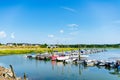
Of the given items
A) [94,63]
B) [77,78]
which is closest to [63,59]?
[94,63]

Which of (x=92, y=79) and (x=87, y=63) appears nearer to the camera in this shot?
(x=92, y=79)

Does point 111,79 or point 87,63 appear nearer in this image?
point 111,79

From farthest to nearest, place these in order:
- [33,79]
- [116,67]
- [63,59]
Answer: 1. [63,59]
2. [116,67]
3. [33,79]

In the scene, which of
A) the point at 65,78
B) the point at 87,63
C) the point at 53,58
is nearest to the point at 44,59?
Answer: the point at 53,58

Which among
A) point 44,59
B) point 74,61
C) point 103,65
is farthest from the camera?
point 44,59

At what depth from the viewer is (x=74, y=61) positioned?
91.7 m

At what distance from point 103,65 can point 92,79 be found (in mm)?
27767

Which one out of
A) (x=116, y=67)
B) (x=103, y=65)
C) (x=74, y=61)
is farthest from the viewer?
(x=74, y=61)

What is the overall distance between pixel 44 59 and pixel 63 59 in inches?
529

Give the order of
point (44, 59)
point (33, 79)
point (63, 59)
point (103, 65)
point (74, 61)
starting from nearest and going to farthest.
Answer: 1. point (33, 79)
2. point (103, 65)
3. point (74, 61)
4. point (63, 59)
5. point (44, 59)

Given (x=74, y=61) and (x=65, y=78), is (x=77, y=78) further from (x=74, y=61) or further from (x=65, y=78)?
(x=74, y=61)

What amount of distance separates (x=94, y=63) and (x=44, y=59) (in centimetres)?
3381

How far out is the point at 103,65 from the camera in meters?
79.4

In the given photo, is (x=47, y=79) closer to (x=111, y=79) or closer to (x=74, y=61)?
(x=111, y=79)
